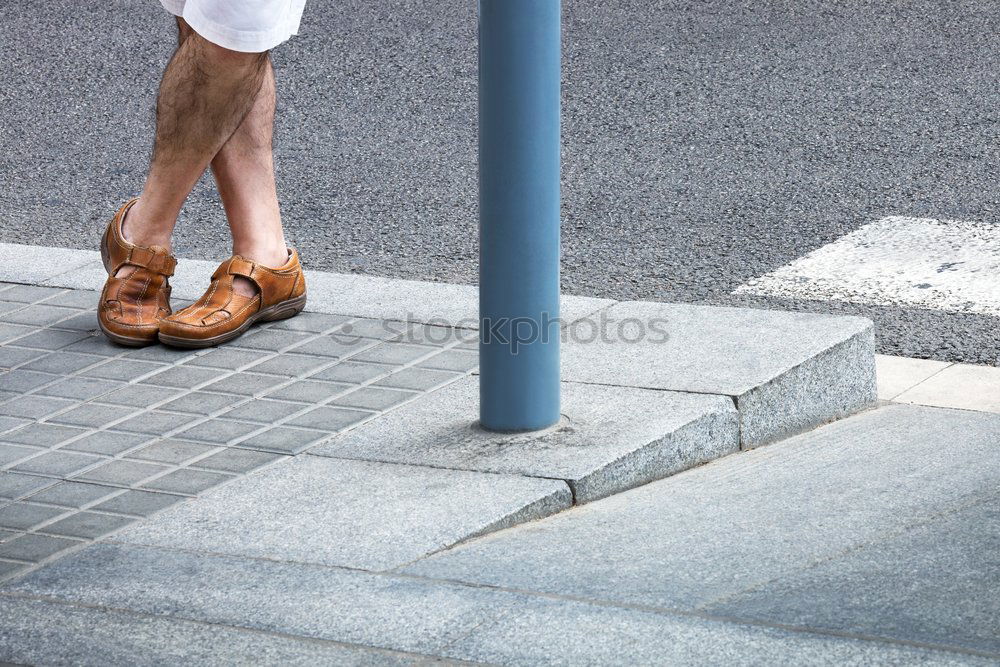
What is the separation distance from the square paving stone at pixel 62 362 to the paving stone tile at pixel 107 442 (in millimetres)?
462

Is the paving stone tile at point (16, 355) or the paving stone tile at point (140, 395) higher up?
the paving stone tile at point (16, 355)

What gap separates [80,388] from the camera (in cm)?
373

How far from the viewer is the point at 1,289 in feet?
14.8

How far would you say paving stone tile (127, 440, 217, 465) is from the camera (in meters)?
3.29

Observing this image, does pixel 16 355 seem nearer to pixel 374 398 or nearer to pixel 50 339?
pixel 50 339

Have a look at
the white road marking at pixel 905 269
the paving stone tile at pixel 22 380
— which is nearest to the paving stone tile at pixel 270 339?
the paving stone tile at pixel 22 380

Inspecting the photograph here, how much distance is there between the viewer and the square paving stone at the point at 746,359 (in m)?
3.56

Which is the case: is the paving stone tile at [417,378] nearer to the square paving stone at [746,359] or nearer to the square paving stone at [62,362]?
the square paving stone at [746,359]

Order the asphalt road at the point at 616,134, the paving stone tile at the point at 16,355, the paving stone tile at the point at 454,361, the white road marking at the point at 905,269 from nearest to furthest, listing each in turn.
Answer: the paving stone tile at the point at 454,361 < the paving stone tile at the point at 16,355 < the white road marking at the point at 905,269 < the asphalt road at the point at 616,134

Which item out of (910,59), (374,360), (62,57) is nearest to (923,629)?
(374,360)

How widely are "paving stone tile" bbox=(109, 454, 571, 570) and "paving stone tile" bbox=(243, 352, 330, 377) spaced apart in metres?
0.64

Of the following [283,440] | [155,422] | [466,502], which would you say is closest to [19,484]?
[155,422]

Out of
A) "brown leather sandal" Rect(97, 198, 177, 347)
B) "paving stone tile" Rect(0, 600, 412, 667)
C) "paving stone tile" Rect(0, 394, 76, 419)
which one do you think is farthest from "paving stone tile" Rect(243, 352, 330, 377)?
"paving stone tile" Rect(0, 600, 412, 667)

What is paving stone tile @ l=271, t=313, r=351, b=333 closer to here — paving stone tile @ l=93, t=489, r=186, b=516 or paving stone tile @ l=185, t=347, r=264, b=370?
paving stone tile @ l=185, t=347, r=264, b=370
